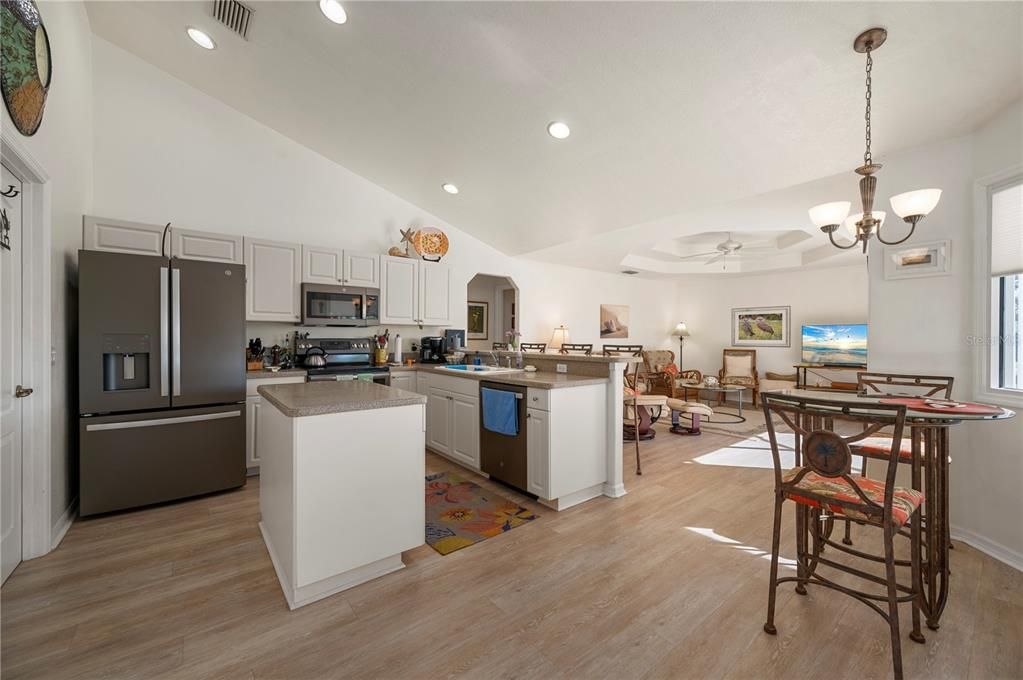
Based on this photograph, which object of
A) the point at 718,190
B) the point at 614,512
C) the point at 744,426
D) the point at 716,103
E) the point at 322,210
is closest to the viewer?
the point at 716,103

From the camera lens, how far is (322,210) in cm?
464

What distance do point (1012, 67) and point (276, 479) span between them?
4349mm

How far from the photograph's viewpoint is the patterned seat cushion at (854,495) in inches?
64.9

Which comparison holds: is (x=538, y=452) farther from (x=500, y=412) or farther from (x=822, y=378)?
(x=822, y=378)

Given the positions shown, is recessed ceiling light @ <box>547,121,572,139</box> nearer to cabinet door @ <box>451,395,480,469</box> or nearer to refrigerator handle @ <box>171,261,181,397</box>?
cabinet door @ <box>451,395,480,469</box>

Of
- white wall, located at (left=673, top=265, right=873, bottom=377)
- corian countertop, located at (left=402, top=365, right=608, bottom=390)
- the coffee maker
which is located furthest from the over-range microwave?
white wall, located at (left=673, top=265, right=873, bottom=377)

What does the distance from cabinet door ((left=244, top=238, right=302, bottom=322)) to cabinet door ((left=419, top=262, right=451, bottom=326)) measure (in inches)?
53.2

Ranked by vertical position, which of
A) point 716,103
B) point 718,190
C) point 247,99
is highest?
point 247,99

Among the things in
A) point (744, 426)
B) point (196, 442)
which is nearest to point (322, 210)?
point (196, 442)

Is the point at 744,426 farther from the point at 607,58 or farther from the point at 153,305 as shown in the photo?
the point at 153,305

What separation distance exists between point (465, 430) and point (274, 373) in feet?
5.74

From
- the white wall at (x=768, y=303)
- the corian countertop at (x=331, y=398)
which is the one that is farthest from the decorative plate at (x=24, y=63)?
the white wall at (x=768, y=303)

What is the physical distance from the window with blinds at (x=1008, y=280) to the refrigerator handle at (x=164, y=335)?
5297 millimetres

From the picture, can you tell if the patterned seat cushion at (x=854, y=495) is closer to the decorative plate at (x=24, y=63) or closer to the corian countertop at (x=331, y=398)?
the corian countertop at (x=331, y=398)
